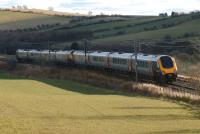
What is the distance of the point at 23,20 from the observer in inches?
5935

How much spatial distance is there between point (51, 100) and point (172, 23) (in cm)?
8091

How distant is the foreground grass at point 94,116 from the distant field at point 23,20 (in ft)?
338

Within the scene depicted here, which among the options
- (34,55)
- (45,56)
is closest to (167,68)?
(45,56)

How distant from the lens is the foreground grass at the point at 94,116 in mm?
27078

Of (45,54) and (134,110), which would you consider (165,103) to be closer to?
(134,110)

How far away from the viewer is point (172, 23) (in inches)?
4690

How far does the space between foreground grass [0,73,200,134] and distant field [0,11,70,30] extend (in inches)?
4052

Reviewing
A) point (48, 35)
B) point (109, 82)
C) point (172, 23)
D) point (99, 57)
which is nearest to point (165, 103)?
point (109, 82)

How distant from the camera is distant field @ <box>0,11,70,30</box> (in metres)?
144

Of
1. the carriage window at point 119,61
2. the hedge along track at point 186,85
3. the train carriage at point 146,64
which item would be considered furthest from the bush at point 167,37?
the train carriage at point 146,64

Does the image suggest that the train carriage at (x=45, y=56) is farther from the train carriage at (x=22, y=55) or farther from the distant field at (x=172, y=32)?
the distant field at (x=172, y=32)

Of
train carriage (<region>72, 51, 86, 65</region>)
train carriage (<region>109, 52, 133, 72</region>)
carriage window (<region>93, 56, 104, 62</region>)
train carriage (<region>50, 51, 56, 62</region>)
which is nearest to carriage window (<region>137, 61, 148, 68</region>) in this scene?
train carriage (<region>109, 52, 133, 72</region>)

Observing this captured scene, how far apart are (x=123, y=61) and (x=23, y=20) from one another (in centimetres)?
8549

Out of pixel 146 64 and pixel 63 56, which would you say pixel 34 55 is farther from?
pixel 146 64
